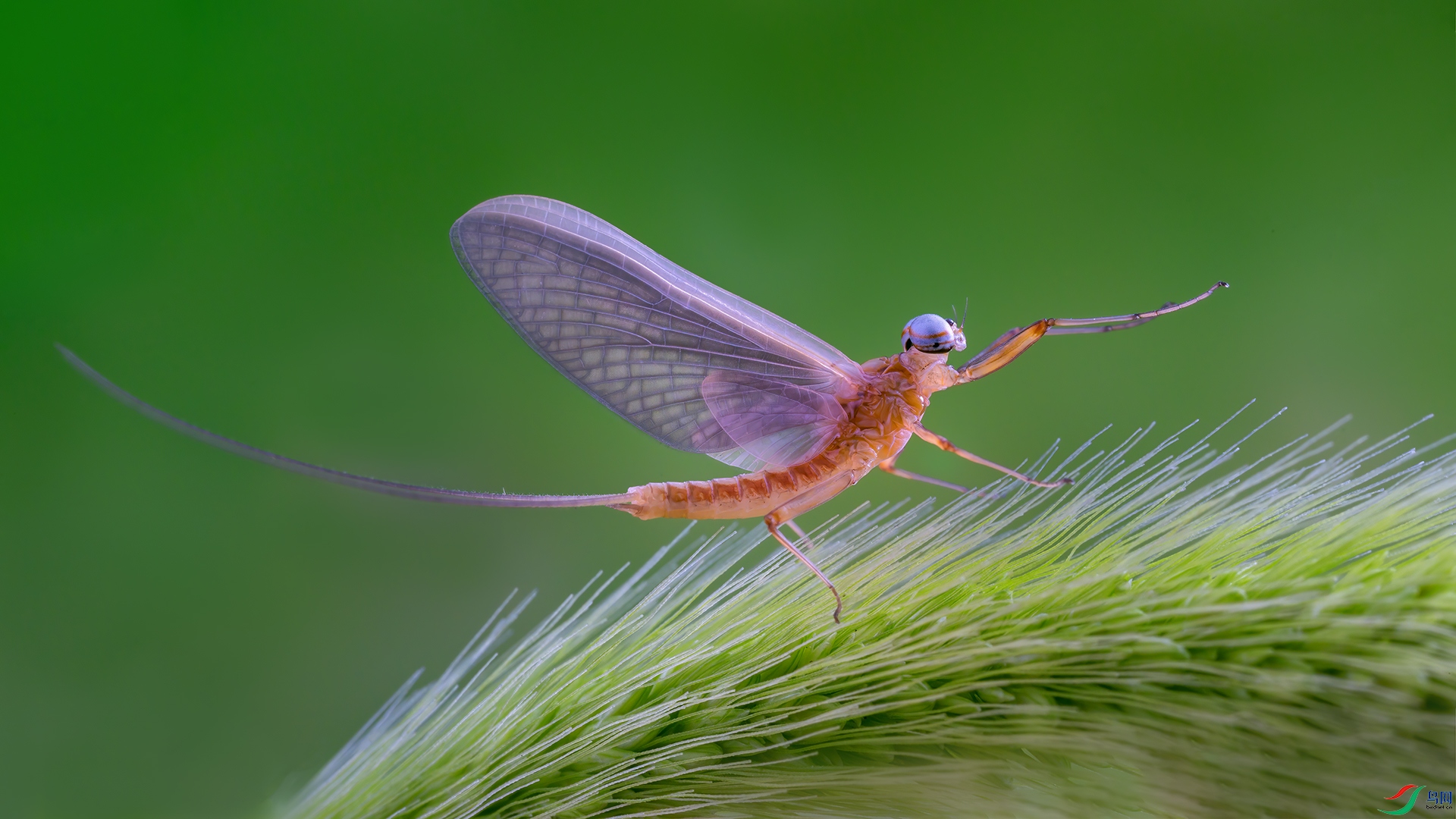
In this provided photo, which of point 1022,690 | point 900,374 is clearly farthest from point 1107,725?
point 900,374

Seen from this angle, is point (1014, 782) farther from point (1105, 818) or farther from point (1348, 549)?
point (1348, 549)

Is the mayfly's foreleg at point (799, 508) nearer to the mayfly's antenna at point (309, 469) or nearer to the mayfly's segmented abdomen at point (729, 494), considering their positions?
the mayfly's segmented abdomen at point (729, 494)

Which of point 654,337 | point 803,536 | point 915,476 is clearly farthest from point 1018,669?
point 654,337

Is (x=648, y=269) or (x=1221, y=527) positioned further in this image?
(x=648, y=269)
